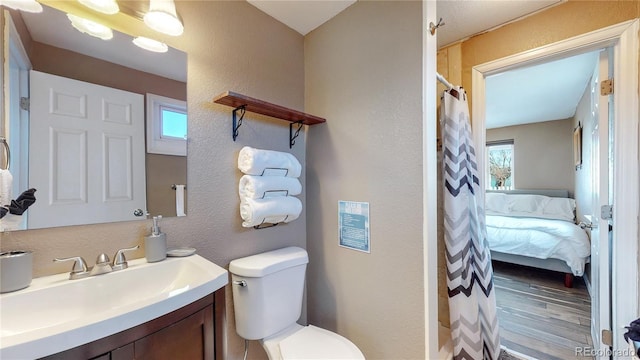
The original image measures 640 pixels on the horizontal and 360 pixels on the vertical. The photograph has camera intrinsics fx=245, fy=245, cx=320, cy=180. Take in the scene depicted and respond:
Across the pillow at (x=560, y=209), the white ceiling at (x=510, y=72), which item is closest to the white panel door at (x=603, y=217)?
the white ceiling at (x=510, y=72)

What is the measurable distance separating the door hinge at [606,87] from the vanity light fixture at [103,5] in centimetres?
262

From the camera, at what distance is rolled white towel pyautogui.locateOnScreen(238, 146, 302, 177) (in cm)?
129

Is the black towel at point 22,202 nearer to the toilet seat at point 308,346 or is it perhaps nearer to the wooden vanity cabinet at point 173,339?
the wooden vanity cabinet at point 173,339

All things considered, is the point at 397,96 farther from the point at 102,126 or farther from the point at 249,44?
the point at 102,126

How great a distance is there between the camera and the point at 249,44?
147 cm

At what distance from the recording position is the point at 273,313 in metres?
1.27

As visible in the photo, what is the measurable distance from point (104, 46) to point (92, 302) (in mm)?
1014

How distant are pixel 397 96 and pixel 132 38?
1.27 m

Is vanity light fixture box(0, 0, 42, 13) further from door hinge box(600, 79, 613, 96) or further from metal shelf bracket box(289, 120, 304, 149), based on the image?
door hinge box(600, 79, 613, 96)

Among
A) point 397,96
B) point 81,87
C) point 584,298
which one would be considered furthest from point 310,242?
point 584,298

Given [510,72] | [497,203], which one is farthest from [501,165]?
[510,72]

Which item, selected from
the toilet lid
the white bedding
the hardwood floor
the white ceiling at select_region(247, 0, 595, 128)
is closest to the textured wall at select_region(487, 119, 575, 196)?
the white ceiling at select_region(247, 0, 595, 128)

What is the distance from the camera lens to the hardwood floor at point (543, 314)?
1.86m

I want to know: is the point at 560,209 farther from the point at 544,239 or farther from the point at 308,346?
the point at 308,346
